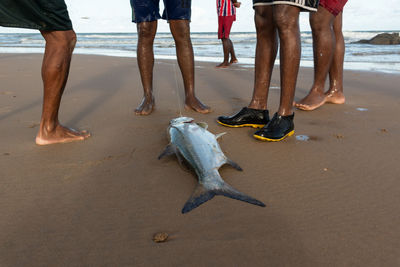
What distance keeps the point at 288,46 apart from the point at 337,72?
69.0 inches

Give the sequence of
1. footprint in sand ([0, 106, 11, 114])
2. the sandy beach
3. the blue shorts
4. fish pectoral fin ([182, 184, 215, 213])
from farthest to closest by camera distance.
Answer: footprint in sand ([0, 106, 11, 114]) → the blue shorts → fish pectoral fin ([182, 184, 215, 213]) → the sandy beach

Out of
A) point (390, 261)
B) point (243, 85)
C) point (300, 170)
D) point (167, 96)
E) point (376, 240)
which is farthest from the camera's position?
point (243, 85)

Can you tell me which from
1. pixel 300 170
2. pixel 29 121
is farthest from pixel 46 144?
pixel 300 170

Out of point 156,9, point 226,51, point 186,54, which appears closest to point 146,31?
point 156,9

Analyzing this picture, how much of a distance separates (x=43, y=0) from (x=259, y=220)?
6.88 feet

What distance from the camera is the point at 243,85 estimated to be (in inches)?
204

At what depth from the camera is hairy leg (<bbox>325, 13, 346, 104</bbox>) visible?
3.76 meters

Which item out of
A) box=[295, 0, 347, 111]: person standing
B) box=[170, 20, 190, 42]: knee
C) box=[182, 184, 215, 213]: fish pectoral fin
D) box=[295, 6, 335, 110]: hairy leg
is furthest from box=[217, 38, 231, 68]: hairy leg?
box=[182, 184, 215, 213]: fish pectoral fin

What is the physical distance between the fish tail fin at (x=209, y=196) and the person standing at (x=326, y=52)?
2275mm

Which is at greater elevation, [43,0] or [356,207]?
[43,0]

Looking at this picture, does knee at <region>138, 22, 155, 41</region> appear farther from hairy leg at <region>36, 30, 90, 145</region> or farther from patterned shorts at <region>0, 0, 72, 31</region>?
patterned shorts at <region>0, 0, 72, 31</region>

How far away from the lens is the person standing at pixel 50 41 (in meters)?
2.09

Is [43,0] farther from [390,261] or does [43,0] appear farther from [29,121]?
[390,261]

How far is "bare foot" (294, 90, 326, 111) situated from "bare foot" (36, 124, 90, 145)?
2.46 metres
